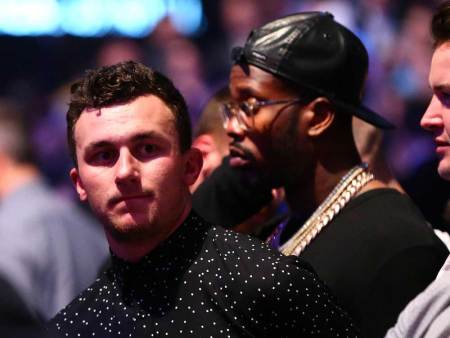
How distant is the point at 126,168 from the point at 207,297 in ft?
1.21

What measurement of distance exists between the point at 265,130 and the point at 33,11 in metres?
5.23

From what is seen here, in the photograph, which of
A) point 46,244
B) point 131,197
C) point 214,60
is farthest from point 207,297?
point 214,60

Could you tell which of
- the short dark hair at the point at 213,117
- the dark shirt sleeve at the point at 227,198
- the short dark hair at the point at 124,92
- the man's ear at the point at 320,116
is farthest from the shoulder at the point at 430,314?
the short dark hair at the point at 213,117

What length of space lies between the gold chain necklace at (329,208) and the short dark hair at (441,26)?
80cm

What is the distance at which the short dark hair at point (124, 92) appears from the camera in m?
2.91

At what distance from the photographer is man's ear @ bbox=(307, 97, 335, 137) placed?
3.80 m

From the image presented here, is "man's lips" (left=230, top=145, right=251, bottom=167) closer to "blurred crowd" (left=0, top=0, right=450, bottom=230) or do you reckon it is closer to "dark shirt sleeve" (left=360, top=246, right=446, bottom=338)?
"dark shirt sleeve" (left=360, top=246, right=446, bottom=338)

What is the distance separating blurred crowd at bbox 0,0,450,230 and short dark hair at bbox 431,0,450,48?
365cm

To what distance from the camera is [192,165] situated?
9.65 ft

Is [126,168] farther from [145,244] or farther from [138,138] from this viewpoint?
[145,244]

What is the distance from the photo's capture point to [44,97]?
823cm

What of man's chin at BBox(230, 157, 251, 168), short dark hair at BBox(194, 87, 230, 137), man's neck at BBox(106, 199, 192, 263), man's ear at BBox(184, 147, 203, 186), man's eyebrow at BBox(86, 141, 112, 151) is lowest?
short dark hair at BBox(194, 87, 230, 137)

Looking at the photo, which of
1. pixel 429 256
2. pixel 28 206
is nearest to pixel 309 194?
pixel 429 256

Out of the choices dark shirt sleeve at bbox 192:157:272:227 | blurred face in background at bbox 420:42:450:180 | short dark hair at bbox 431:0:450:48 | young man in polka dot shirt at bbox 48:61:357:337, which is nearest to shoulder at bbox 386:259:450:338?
young man in polka dot shirt at bbox 48:61:357:337
